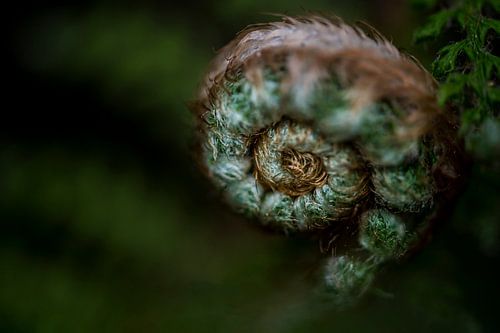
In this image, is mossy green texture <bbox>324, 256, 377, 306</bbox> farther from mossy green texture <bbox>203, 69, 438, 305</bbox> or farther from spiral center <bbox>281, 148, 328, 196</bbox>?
spiral center <bbox>281, 148, 328, 196</bbox>

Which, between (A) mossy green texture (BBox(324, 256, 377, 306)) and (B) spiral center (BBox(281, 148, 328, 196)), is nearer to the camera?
(B) spiral center (BBox(281, 148, 328, 196))

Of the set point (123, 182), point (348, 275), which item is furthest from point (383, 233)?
point (123, 182)

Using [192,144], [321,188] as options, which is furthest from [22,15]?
[321,188]

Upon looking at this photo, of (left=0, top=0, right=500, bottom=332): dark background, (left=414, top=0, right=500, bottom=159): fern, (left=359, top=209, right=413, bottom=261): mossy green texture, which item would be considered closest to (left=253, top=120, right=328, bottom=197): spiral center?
(left=359, top=209, right=413, bottom=261): mossy green texture

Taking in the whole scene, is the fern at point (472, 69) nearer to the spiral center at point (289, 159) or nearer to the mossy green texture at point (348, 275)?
the spiral center at point (289, 159)

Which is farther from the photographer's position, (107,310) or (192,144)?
(107,310)

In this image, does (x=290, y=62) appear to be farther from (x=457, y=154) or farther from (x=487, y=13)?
(x=487, y=13)

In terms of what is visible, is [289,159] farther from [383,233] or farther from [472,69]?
[472,69]

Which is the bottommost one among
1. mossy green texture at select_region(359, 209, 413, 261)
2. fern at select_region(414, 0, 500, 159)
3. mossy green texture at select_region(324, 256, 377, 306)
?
mossy green texture at select_region(324, 256, 377, 306)
